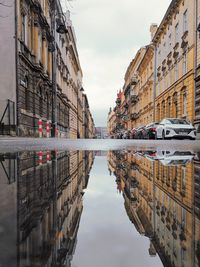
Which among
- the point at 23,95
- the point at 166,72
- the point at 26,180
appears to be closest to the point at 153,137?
the point at 23,95

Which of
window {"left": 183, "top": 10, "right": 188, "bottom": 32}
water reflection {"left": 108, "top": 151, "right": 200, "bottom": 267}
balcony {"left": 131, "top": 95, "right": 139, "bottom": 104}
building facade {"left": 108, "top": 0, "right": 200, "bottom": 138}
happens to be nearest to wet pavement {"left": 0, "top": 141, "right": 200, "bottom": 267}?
water reflection {"left": 108, "top": 151, "right": 200, "bottom": 267}

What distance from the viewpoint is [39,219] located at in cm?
138

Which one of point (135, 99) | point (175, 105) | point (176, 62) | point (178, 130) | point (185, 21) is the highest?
point (185, 21)

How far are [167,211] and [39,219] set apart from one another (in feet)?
2.07

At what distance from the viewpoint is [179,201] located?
5.91 feet

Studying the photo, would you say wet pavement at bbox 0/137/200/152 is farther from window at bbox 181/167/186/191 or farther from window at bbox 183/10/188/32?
window at bbox 183/10/188/32

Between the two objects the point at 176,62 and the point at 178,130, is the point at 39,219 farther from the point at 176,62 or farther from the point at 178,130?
the point at 176,62

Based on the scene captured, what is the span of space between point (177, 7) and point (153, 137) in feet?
43.4

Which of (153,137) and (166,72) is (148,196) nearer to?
(153,137)

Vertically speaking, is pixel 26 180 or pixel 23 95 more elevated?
pixel 23 95

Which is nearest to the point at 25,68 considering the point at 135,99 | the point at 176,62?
the point at 176,62

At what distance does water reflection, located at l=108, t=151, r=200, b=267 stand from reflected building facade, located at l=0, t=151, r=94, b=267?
0.95ft

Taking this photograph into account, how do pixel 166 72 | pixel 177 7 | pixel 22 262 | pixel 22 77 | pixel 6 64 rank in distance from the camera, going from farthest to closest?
pixel 166 72 → pixel 177 7 → pixel 22 77 → pixel 6 64 → pixel 22 262

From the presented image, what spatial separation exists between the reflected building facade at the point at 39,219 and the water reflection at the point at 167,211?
0.29 m
